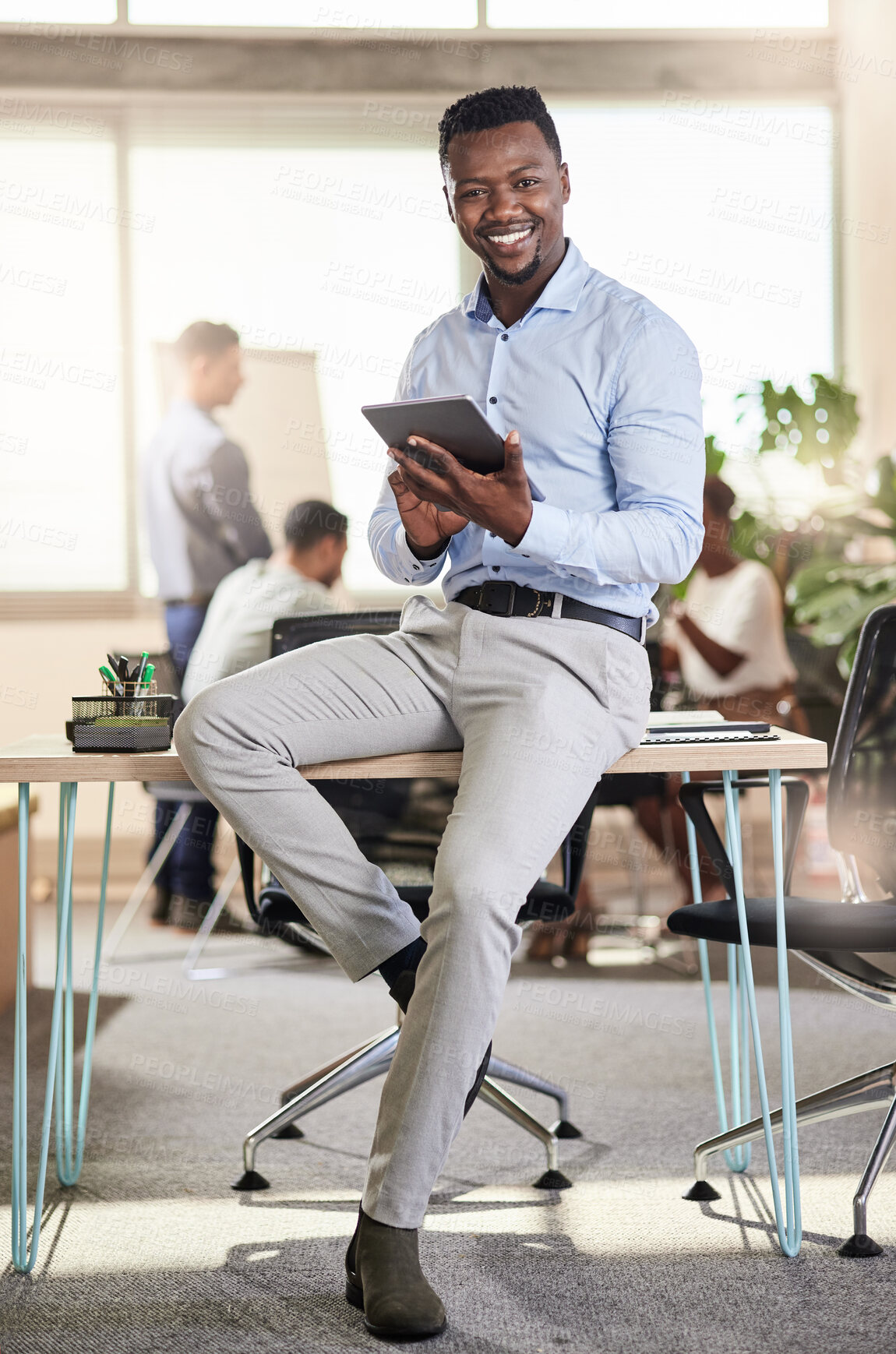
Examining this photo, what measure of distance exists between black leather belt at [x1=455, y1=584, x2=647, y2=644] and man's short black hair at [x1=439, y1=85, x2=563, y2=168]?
0.64m

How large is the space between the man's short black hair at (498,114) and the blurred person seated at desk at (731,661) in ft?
7.90

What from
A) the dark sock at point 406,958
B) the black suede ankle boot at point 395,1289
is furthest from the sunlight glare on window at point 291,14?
the black suede ankle boot at point 395,1289

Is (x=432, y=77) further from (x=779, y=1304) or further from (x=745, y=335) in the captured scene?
(x=779, y=1304)

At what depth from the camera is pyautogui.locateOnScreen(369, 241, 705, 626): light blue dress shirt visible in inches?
70.1

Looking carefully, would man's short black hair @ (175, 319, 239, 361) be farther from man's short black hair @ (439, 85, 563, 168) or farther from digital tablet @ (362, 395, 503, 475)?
digital tablet @ (362, 395, 503, 475)

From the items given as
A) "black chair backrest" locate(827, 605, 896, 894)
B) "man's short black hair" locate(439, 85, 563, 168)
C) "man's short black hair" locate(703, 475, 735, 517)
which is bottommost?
"black chair backrest" locate(827, 605, 896, 894)

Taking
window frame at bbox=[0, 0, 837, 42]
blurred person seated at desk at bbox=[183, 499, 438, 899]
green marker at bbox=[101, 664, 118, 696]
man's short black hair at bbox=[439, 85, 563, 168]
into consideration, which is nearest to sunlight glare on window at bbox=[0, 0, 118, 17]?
window frame at bbox=[0, 0, 837, 42]

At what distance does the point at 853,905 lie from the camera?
80.4 inches

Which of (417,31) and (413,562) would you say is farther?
(417,31)

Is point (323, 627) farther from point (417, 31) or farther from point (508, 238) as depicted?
point (417, 31)

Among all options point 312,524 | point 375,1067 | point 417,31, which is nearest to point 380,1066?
point 375,1067

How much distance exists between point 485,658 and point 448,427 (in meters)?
0.35

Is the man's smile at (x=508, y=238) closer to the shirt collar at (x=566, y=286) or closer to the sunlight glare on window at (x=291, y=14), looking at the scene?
the shirt collar at (x=566, y=286)

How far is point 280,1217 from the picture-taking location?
2.02m
